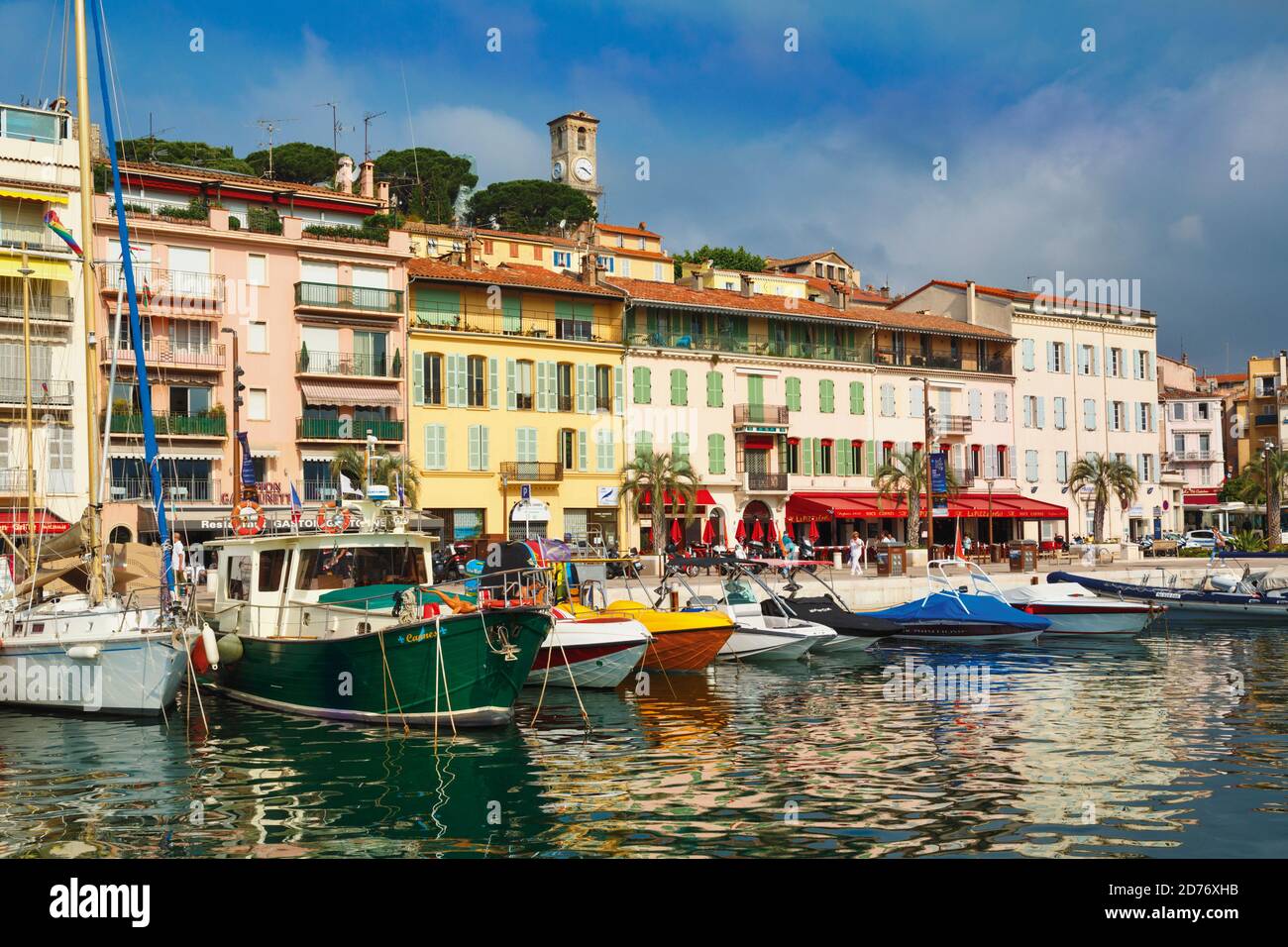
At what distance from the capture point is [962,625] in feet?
104

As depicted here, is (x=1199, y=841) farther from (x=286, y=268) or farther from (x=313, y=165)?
(x=313, y=165)

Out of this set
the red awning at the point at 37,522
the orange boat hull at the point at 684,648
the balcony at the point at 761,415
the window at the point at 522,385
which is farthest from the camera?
the balcony at the point at 761,415

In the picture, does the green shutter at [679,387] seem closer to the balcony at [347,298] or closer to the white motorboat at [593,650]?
the balcony at [347,298]

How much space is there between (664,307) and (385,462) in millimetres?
16855

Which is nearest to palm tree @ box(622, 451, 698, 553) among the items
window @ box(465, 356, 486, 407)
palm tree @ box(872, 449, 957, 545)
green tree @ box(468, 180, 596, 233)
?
window @ box(465, 356, 486, 407)

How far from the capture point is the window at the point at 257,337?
48875mm

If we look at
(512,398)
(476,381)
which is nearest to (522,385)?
(512,398)

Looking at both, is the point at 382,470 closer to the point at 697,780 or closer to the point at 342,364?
the point at 342,364

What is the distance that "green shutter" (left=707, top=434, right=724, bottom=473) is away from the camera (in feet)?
191

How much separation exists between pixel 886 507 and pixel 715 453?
873 cm

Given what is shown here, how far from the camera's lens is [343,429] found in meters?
49.8

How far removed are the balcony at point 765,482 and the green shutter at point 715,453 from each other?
1419 mm

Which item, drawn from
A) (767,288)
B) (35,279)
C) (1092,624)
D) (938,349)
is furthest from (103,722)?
(767,288)

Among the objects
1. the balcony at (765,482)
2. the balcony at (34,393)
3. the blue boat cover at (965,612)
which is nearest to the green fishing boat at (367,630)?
the blue boat cover at (965,612)
